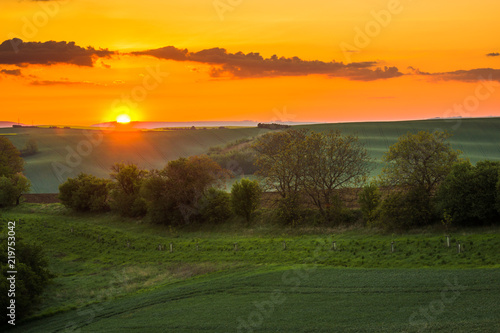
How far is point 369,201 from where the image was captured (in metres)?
47.3

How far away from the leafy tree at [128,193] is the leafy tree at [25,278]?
26.6 m

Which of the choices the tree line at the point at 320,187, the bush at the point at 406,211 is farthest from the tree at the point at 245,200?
the bush at the point at 406,211

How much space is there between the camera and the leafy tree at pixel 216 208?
5762 cm

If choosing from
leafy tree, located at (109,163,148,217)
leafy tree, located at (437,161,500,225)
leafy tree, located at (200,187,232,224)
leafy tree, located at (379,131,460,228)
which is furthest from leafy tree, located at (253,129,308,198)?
leafy tree, located at (109,163,148,217)

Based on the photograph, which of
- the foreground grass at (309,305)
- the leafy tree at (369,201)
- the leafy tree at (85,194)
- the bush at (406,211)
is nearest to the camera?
the foreground grass at (309,305)

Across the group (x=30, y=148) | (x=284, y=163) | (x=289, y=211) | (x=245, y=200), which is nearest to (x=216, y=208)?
(x=245, y=200)

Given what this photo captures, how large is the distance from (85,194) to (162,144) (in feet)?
281

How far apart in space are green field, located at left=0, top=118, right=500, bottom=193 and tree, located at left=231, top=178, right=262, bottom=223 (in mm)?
40063

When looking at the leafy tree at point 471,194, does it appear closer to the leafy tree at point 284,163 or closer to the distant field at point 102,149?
the leafy tree at point 284,163

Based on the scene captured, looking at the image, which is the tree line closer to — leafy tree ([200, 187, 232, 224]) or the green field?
leafy tree ([200, 187, 232, 224])

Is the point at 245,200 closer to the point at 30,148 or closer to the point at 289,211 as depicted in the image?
the point at 289,211

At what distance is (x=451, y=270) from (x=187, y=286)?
57.8 feet

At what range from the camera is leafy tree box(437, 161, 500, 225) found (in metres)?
39.0

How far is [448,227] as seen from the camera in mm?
40250
